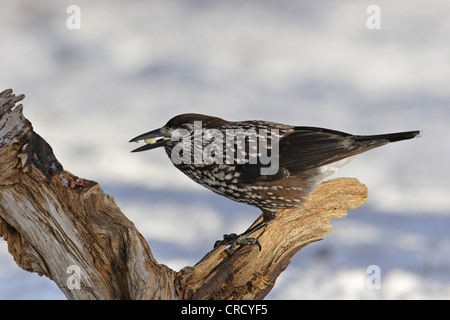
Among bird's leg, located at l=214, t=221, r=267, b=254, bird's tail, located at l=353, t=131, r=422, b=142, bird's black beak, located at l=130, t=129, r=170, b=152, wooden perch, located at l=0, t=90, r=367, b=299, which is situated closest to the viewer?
wooden perch, located at l=0, t=90, r=367, b=299

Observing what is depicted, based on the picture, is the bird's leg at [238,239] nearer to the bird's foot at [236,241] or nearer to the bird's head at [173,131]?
the bird's foot at [236,241]

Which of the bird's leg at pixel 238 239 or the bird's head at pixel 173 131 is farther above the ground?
the bird's head at pixel 173 131

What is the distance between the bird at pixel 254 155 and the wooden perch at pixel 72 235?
2.79 ft

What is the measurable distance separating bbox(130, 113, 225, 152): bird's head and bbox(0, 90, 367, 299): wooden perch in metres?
0.88

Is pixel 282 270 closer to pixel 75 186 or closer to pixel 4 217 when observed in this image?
pixel 75 186

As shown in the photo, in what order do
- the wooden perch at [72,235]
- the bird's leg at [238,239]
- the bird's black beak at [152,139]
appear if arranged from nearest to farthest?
the wooden perch at [72,235], the bird's black beak at [152,139], the bird's leg at [238,239]

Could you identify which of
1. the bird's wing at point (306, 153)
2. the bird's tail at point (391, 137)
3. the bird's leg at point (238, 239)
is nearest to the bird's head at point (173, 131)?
the bird's wing at point (306, 153)

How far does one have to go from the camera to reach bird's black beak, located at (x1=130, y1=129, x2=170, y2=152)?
634 centimetres

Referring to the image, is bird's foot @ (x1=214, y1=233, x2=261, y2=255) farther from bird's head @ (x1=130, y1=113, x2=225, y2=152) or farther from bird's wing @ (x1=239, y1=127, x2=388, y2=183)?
bird's head @ (x1=130, y1=113, x2=225, y2=152)

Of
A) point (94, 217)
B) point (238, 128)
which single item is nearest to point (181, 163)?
point (238, 128)

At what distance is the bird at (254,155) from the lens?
640 centimetres

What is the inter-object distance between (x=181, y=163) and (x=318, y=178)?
1808mm

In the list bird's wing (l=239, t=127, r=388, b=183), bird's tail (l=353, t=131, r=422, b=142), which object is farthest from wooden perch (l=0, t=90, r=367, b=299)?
bird's tail (l=353, t=131, r=422, b=142)

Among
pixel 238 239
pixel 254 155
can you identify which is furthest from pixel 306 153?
pixel 238 239
